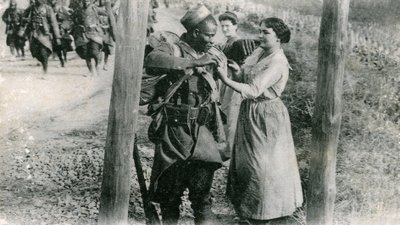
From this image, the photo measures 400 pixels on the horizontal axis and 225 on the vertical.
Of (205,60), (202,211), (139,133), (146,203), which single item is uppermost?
(205,60)

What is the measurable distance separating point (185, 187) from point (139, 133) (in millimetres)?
726

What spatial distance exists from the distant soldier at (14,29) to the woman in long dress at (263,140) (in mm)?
2101

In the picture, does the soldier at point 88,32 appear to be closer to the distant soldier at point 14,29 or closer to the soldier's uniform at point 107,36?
the soldier's uniform at point 107,36

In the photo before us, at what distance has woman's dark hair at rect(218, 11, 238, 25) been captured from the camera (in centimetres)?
691

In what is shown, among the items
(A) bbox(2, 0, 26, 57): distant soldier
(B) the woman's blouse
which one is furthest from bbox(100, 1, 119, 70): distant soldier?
(B) the woman's blouse

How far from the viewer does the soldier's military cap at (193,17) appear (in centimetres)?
672

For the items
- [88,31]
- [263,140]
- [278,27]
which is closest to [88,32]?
[88,31]

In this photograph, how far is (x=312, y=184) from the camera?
701 cm

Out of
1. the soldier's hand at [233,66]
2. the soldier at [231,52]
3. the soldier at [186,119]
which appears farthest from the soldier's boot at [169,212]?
the soldier's hand at [233,66]

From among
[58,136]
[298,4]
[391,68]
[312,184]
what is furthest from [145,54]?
[391,68]

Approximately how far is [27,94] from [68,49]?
616 mm

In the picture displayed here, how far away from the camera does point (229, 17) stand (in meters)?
6.92

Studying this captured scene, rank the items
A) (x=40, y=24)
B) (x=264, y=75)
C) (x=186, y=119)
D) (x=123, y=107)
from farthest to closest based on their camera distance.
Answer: (x=264, y=75), (x=40, y=24), (x=186, y=119), (x=123, y=107)

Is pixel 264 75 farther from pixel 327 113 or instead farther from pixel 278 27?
pixel 327 113
